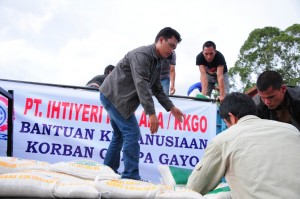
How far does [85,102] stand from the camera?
13.7 ft

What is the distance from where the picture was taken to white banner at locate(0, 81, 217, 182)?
3.94 meters

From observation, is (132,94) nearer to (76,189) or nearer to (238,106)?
(238,106)

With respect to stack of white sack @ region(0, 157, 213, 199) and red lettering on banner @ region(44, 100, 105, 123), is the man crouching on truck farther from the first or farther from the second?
red lettering on banner @ region(44, 100, 105, 123)

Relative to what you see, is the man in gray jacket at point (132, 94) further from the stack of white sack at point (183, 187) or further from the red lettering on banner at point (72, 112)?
the red lettering on banner at point (72, 112)

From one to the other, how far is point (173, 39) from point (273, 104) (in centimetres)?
110

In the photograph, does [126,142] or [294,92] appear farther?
[126,142]

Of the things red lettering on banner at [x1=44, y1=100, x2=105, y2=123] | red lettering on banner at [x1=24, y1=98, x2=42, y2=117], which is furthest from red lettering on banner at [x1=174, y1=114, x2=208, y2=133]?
red lettering on banner at [x1=24, y1=98, x2=42, y2=117]

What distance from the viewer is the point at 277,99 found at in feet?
9.04

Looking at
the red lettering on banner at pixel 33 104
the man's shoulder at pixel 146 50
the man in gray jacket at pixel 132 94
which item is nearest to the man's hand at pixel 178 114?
the man in gray jacket at pixel 132 94

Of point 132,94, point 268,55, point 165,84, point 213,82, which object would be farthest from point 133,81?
point 268,55

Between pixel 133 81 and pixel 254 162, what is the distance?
175cm

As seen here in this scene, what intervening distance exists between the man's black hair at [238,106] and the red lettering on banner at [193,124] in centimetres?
214

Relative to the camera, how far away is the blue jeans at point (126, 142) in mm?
2891

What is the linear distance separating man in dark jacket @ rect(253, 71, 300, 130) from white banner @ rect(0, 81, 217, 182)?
1278 mm
